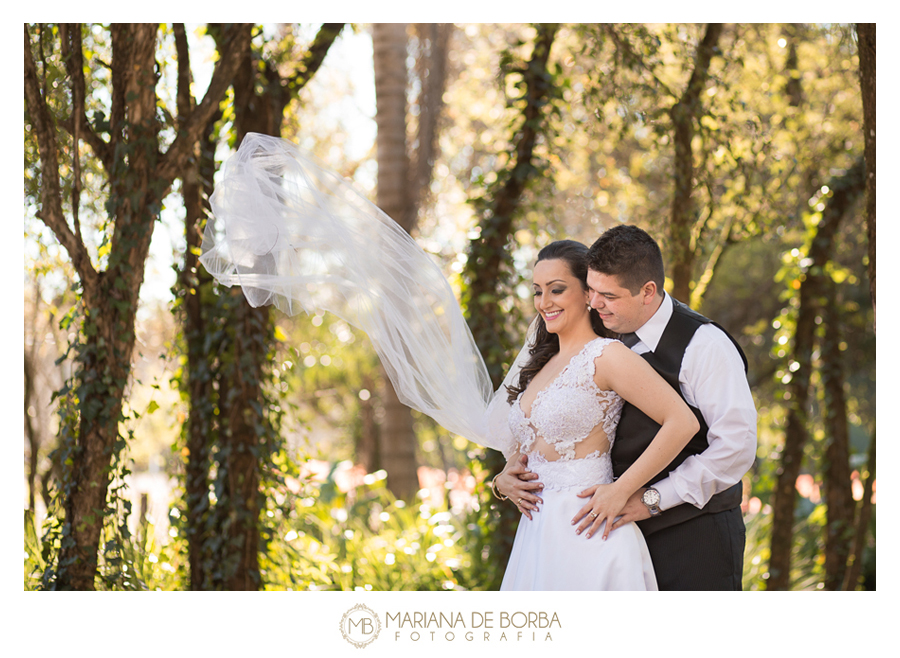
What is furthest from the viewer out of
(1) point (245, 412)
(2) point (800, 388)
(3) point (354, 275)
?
(2) point (800, 388)

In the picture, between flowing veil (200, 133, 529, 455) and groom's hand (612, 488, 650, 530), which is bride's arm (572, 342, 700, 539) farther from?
flowing veil (200, 133, 529, 455)

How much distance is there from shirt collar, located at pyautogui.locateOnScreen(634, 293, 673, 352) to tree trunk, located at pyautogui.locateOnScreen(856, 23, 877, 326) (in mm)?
1017

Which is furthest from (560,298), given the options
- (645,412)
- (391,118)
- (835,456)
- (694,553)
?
(391,118)

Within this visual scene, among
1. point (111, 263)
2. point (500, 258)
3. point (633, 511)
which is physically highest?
point (500, 258)

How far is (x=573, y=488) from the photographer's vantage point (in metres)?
2.26

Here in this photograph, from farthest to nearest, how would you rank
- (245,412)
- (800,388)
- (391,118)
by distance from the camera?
(391,118) < (800,388) < (245,412)

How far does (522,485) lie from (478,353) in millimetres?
561

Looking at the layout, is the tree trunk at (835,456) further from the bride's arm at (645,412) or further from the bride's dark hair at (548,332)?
the bride's arm at (645,412)

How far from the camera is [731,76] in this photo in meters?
5.18

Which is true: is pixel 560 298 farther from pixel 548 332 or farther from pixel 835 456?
pixel 835 456

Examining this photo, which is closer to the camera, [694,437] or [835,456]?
[694,437]

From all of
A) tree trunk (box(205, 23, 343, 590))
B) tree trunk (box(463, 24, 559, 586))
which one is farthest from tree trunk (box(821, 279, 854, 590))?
tree trunk (box(205, 23, 343, 590))
